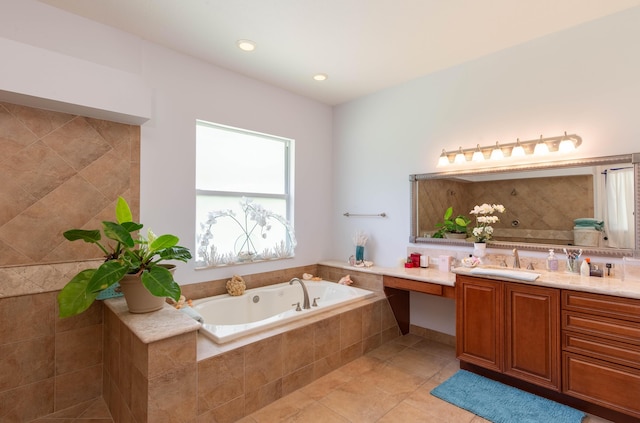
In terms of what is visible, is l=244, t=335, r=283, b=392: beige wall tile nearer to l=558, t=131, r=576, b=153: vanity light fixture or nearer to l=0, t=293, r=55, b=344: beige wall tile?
l=0, t=293, r=55, b=344: beige wall tile

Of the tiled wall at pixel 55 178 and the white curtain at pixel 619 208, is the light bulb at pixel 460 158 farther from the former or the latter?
the tiled wall at pixel 55 178

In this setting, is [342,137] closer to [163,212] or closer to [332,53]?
[332,53]

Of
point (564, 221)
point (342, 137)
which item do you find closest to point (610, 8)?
point (564, 221)

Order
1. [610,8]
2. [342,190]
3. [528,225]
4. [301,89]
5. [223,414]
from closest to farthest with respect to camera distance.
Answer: [223,414] < [610,8] < [528,225] < [301,89] < [342,190]

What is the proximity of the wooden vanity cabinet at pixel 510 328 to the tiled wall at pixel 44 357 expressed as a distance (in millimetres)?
2839

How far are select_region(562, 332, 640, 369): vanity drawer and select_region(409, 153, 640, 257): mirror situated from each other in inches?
28.2

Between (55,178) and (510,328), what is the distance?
3.46 meters

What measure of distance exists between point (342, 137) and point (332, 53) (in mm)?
1371

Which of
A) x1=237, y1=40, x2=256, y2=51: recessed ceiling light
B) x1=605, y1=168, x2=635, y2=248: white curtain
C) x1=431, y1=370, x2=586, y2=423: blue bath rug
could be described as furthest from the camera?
x1=237, y1=40, x2=256, y2=51: recessed ceiling light

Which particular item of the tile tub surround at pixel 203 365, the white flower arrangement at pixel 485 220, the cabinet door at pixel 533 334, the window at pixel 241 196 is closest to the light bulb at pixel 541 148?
the white flower arrangement at pixel 485 220

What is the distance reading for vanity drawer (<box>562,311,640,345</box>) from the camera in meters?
1.81

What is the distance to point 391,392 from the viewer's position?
2295 millimetres

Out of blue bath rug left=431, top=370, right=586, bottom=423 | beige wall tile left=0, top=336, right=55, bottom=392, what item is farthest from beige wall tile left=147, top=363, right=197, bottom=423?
blue bath rug left=431, top=370, right=586, bottom=423

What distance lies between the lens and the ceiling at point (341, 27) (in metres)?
2.14
